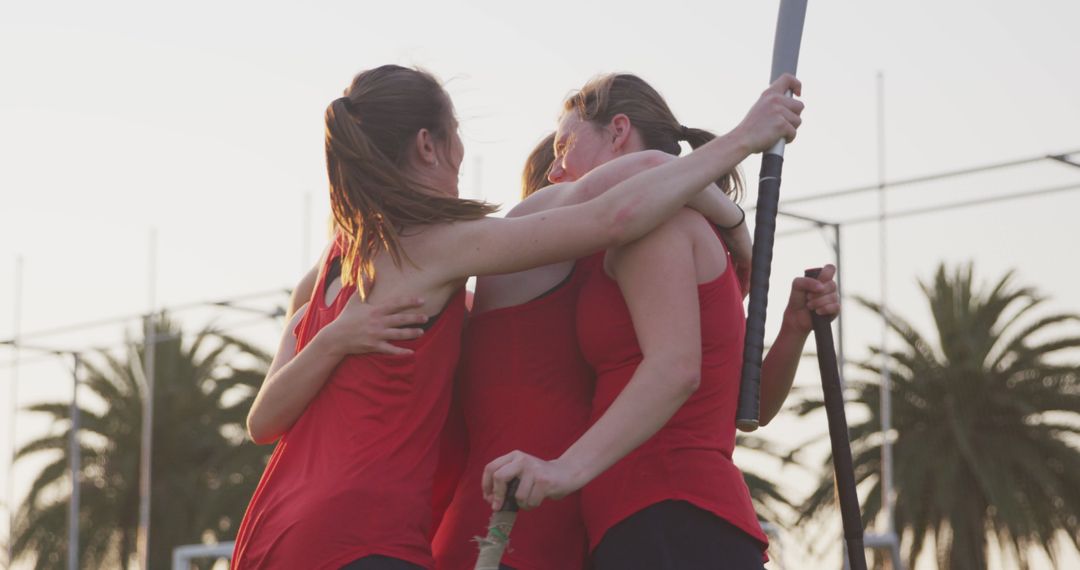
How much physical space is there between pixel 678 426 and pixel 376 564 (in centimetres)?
62

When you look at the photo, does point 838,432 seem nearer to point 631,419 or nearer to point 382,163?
point 631,419

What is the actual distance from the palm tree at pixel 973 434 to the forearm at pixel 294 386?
1698cm

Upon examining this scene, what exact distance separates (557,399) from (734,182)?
81 centimetres

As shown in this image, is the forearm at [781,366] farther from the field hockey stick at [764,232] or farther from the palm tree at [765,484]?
the palm tree at [765,484]

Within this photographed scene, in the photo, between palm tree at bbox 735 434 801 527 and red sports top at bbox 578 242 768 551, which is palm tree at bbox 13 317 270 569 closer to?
palm tree at bbox 735 434 801 527

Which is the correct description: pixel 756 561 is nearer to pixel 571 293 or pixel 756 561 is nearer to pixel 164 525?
pixel 571 293

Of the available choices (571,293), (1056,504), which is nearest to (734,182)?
(571,293)

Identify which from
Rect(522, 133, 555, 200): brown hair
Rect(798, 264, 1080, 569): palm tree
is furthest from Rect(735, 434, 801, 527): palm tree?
Rect(522, 133, 555, 200): brown hair

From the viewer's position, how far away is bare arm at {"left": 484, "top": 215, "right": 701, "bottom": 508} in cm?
284

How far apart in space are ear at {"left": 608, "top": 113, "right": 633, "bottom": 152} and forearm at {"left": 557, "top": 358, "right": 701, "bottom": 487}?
78 centimetres

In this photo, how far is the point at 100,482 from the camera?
26.4m

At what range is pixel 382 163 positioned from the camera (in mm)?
3244

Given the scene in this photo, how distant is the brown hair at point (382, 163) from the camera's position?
3.20m

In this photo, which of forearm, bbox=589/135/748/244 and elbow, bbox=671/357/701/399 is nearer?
elbow, bbox=671/357/701/399
